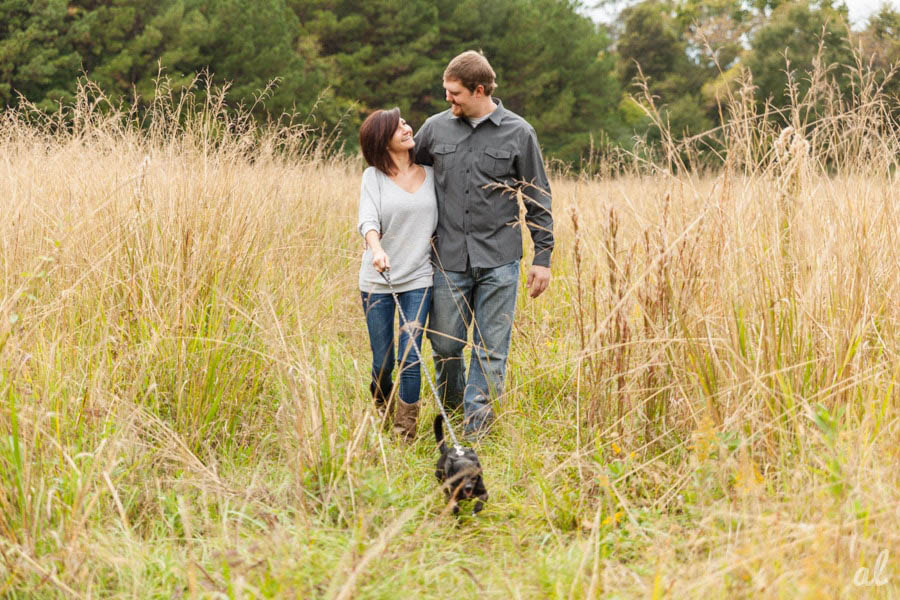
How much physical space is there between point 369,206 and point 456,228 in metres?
0.43

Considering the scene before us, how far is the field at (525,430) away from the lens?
6.91ft

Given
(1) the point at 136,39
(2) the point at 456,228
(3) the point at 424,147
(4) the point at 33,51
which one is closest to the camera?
(2) the point at 456,228

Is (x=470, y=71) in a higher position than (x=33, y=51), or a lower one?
lower

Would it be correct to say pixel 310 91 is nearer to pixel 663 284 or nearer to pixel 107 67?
pixel 107 67

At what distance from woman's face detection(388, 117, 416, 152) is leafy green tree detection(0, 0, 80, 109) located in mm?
14520

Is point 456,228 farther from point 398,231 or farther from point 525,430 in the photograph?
point 525,430

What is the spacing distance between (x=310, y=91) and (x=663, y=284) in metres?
19.6

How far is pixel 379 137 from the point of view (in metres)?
3.57

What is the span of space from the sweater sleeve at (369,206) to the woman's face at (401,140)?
15 centimetres

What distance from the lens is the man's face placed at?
359cm

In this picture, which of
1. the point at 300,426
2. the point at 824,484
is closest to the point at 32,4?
the point at 300,426

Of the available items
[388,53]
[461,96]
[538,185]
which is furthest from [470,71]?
[388,53]

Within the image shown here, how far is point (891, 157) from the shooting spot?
11.5ft

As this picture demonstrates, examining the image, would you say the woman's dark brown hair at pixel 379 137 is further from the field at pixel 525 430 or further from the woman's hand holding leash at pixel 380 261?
the field at pixel 525 430
